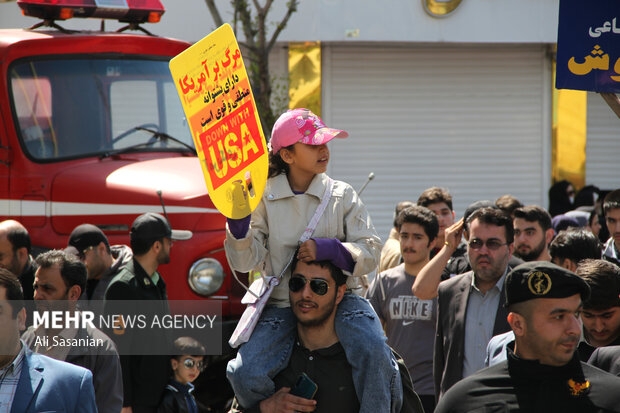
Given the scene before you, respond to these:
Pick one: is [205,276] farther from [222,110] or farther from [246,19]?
[246,19]

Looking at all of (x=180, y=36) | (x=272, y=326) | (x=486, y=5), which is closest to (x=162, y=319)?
(x=272, y=326)

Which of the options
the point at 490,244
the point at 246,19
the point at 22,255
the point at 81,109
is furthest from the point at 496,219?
the point at 246,19

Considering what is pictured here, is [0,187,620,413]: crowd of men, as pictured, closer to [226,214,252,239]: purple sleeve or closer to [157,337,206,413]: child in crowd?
[157,337,206,413]: child in crowd

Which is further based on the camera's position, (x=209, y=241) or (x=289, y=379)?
(x=209, y=241)

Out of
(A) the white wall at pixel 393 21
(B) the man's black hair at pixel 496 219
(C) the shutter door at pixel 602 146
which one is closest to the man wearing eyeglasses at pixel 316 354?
(B) the man's black hair at pixel 496 219

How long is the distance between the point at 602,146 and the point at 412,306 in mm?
10336

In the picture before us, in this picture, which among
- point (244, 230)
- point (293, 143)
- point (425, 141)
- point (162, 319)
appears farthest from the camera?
point (425, 141)

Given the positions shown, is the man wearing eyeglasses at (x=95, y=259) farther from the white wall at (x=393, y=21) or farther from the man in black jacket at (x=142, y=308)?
the white wall at (x=393, y=21)

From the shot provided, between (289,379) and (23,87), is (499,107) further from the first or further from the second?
(289,379)

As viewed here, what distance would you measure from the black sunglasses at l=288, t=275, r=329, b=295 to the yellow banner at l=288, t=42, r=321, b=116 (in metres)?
10.5

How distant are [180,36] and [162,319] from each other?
344 inches

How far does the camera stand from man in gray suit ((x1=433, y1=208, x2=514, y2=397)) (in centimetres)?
511

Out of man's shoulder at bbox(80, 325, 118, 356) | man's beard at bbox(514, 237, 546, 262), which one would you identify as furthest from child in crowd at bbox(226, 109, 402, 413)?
man's beard at bbox(514, 237, 546, 262)

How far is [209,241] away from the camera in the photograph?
6.86 m
